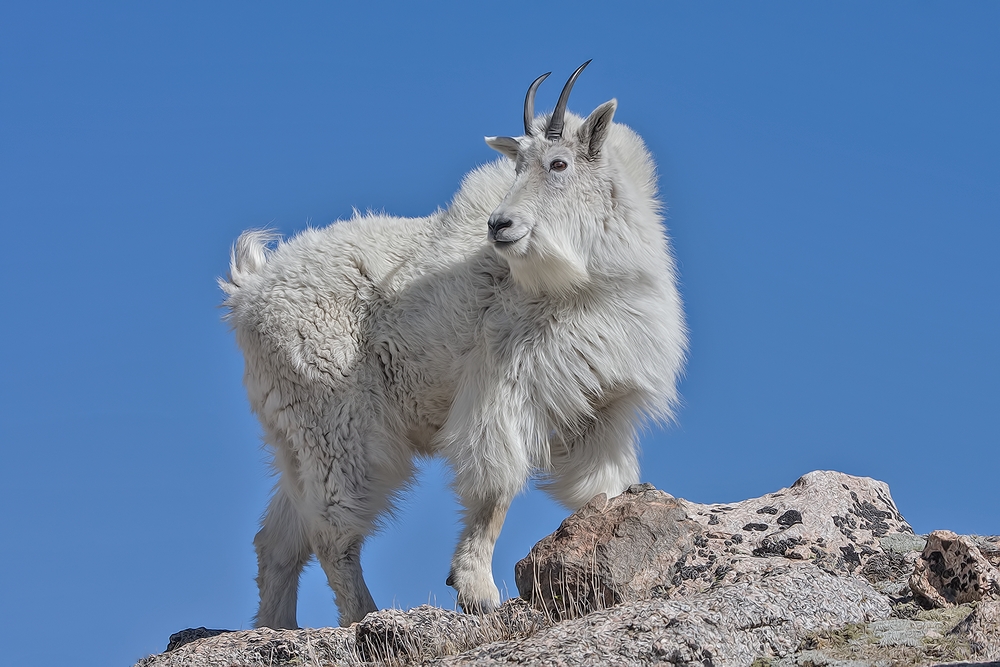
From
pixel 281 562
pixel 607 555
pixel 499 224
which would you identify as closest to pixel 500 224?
pixel 499 224

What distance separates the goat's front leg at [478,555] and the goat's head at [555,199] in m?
1.53

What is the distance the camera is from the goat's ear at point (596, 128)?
8336 millimetres

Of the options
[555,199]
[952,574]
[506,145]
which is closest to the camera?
[952,574]

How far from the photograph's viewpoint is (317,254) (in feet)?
30.5

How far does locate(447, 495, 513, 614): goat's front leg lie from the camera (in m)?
7.78

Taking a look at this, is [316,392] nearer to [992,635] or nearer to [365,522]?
[365,522]

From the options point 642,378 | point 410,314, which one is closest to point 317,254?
point 410,314

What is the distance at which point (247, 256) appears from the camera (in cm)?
973

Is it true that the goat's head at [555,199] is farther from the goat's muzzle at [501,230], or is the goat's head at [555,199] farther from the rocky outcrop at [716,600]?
the rocky outcrop at [716,600]

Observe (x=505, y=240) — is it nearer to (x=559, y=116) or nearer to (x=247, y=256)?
(x=559, y=116)

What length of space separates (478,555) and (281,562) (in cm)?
213

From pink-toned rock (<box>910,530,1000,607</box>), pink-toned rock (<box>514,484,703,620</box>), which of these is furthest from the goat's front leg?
pink-toned rock (<box>910,530,1000,607</box>)

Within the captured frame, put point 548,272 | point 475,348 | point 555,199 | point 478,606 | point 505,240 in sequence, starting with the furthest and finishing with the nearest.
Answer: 1. point 475,348
2. point 555,199
3. point 548,272
4. point 505,240
5. point 478,606

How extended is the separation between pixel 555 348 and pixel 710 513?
5.31 ft
